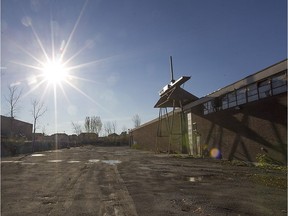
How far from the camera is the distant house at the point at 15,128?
70.1 metres

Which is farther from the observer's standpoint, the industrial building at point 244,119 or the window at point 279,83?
the industrial building at point 244,119

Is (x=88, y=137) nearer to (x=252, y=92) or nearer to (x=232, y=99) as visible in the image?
(x=232, y=99)

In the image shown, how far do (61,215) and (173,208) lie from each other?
258 cm

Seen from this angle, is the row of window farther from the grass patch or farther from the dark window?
the grass patch

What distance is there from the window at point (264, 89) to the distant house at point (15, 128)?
5643cm

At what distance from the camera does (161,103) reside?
121 ft

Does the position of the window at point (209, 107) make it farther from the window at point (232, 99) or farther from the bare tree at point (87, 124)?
the bare tree at point (87, 124)

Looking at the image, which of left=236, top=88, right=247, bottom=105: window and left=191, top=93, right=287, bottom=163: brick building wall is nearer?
left=191, top=93, right=287, bottom=163: brick building wall

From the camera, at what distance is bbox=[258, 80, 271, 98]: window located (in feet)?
61.6

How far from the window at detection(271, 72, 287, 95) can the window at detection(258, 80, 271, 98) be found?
471 mm

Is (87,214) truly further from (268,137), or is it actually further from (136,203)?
(268,137)

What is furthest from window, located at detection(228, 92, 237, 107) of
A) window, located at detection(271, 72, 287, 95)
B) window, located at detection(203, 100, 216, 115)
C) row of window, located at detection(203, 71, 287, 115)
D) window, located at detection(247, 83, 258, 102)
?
window, located at detection(271, 72, 287, 95)

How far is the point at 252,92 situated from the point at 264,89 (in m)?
1.37

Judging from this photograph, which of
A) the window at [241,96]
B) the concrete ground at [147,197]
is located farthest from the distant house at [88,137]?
the concrete ground at [147,197]
